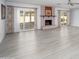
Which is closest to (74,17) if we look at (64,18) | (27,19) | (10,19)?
(64,18)

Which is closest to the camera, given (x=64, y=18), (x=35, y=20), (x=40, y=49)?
(x=40, y=49)

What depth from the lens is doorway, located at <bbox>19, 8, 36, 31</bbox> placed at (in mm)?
12830

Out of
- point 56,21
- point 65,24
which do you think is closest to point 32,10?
point 56,21

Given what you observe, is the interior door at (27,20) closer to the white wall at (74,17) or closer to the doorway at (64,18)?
the doorway at (64,18)

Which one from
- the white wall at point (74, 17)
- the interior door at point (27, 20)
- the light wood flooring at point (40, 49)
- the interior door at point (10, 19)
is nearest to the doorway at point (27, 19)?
the interior door at point (27, 20)

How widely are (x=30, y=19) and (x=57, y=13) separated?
12.1 ft

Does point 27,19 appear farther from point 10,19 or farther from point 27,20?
point 10,19

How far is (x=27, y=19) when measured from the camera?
43.9ft

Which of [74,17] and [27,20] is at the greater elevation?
[74,17]

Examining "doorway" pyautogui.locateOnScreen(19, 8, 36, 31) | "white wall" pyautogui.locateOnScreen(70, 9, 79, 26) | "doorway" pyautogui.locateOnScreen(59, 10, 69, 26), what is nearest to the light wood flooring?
"doorway" pyautogui.locateOnScreen(19, 8, 36, 31)

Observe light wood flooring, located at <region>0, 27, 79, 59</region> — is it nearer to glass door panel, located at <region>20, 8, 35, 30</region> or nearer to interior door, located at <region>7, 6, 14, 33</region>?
interior door, located at <region>7, 6, 14, 33</region>

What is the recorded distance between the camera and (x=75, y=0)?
13148 mm

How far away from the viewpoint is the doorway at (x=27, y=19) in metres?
12.8

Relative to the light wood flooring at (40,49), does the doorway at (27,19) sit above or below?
above
